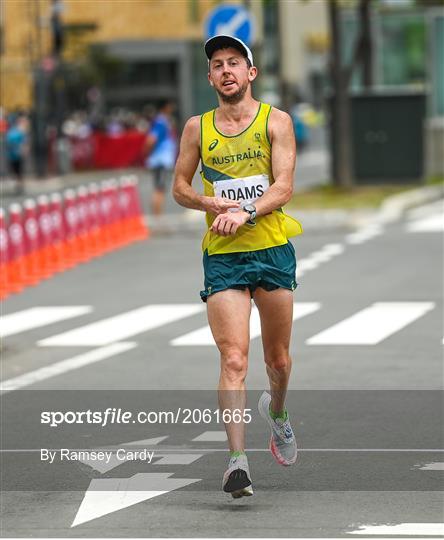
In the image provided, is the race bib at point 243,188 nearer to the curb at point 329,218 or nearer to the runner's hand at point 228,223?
the runner's hand at point 228,223

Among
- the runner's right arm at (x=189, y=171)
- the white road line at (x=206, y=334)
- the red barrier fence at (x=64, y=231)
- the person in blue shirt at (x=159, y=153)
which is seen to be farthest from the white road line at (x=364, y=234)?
the runner's right arm at (x=189, y=171)

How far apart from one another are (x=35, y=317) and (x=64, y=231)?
5824mm

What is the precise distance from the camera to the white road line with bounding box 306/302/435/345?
13852mm

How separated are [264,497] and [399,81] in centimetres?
3262

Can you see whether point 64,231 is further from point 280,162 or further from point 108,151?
point 108,151

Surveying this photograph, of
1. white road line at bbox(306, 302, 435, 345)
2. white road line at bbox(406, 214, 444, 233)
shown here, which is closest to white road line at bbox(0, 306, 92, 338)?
white road line at bbox(306, 302, 435, 345)

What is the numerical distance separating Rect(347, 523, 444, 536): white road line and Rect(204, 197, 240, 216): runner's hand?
157 cm

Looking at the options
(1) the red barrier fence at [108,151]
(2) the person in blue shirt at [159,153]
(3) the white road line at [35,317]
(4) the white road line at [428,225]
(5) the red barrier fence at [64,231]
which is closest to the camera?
(3) the white road line at [35,317]

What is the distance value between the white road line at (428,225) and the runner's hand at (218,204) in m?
17.0

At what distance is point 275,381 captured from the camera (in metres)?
8.47

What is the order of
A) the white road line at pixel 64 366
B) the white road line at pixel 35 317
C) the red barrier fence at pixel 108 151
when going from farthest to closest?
the red barrier fence at pixel 108 151
the white road line at pixel 35 317
the white road line at pixel 64 366

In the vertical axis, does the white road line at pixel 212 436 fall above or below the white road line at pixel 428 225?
above

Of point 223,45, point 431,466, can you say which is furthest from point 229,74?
point 431,466

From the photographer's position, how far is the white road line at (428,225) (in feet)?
82.2
